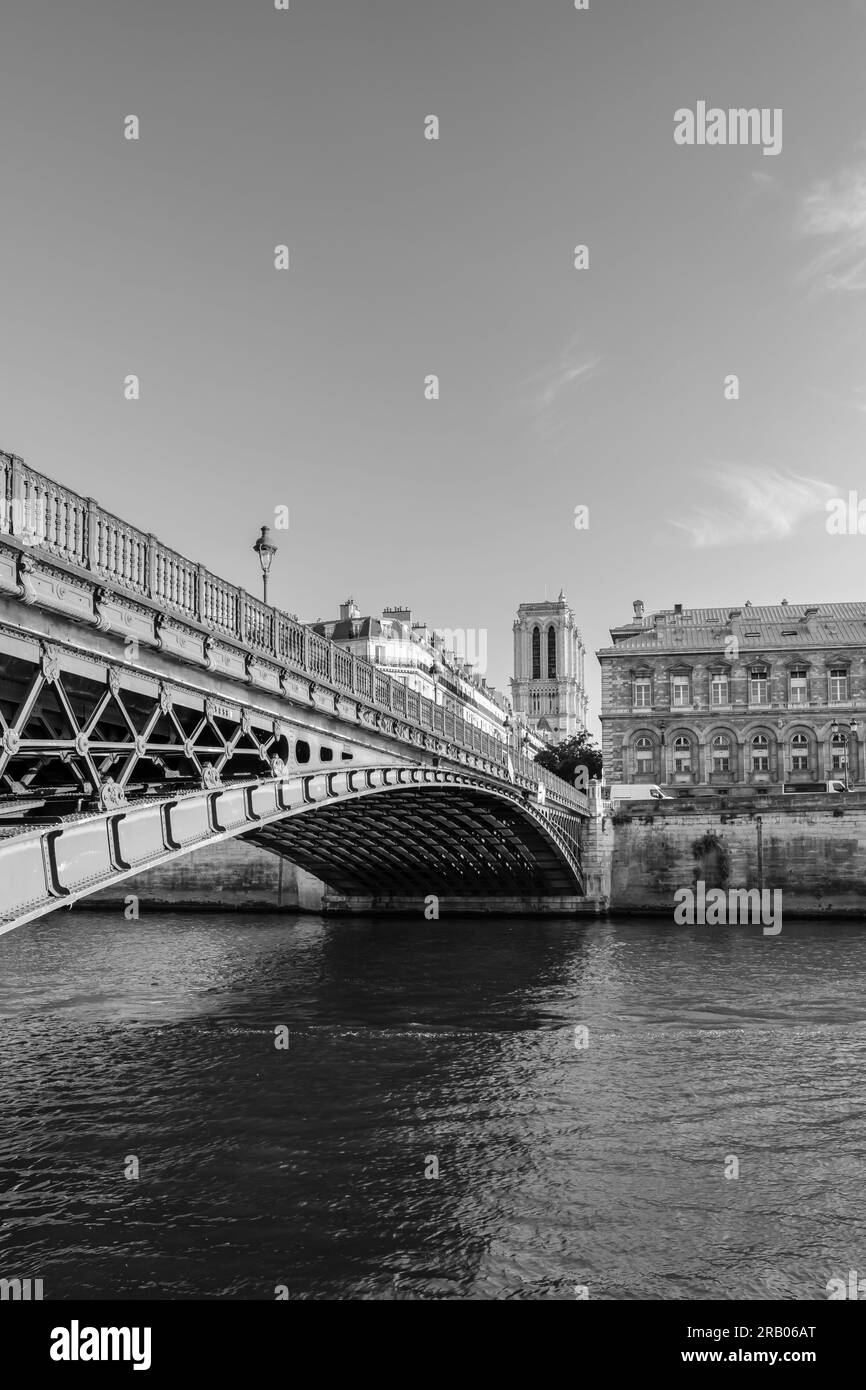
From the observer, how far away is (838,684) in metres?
73.4

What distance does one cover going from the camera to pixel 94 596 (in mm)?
12711

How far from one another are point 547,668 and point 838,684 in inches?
4674

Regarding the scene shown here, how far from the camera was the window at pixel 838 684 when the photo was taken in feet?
240

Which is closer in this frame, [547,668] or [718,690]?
[718,690]

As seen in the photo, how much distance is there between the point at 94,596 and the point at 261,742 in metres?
6.69

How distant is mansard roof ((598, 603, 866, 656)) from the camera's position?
247 feet

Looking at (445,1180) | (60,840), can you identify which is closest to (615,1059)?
(445,1180)

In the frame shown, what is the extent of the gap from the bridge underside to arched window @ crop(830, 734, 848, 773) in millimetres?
30029

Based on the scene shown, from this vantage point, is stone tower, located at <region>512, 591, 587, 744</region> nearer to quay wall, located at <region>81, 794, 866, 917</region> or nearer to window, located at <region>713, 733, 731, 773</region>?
window, located at <region>713, 733, 731, 773</region>

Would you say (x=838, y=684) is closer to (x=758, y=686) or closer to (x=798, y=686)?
(x=798, y=686)

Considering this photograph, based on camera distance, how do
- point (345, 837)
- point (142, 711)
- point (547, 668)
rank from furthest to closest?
point (547, 668), point (345, 837), point (142, 711)

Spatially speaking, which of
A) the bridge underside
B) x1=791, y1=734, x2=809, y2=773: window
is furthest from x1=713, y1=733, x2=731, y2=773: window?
the bridge underside

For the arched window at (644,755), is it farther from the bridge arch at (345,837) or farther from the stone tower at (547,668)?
the stone tower at (547,668)

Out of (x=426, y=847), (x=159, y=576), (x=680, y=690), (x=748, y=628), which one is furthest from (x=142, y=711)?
(x=748, y=628)
